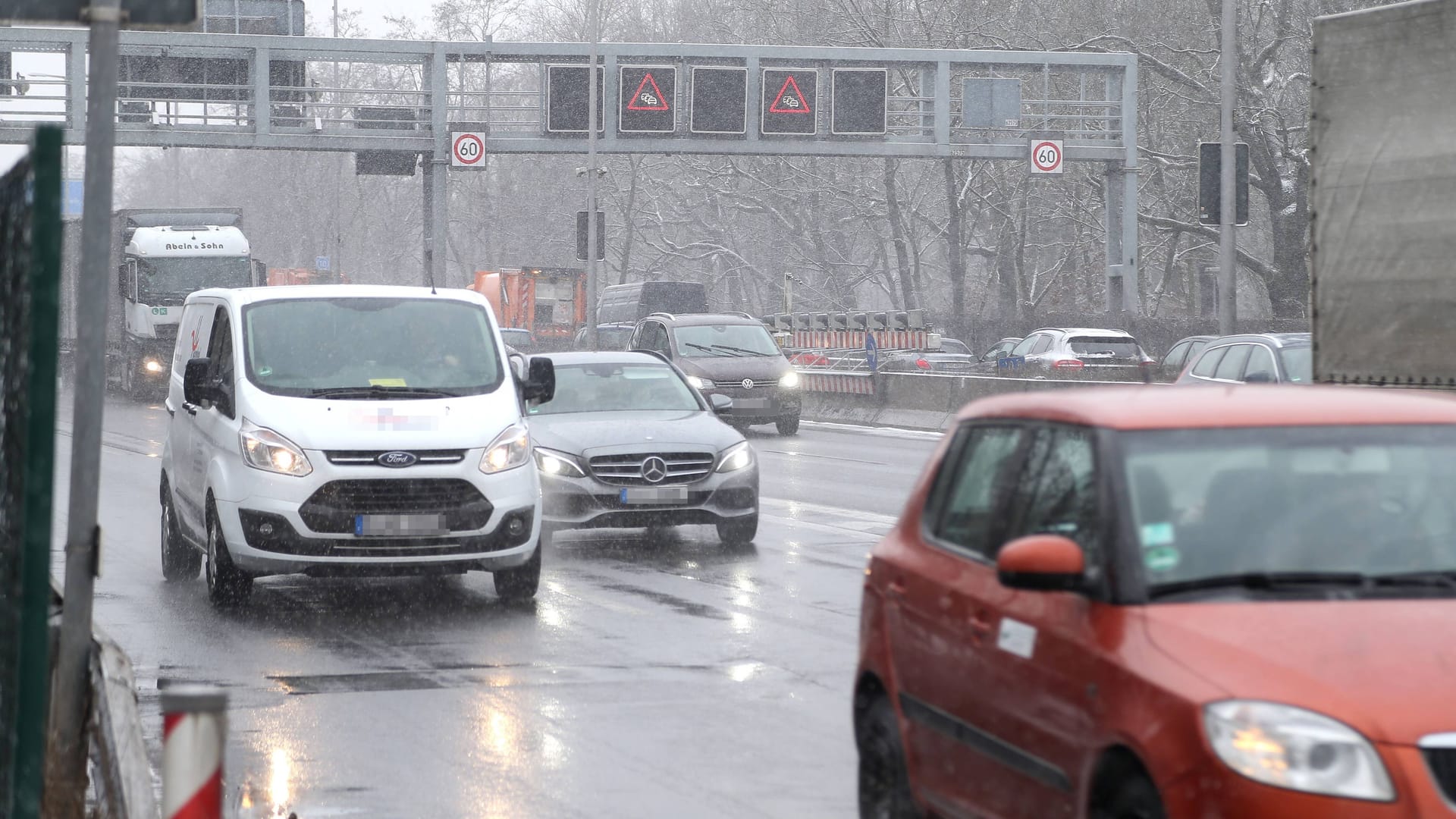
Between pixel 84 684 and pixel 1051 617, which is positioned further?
pixel 84 684

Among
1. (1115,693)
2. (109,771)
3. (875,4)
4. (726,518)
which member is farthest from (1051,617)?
(875,4)

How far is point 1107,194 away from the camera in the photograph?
42.8 m

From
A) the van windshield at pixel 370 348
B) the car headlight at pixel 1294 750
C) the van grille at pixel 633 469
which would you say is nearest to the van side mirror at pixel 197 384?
the van windshield at pixel 370 348

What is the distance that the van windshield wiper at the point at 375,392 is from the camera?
11734mm

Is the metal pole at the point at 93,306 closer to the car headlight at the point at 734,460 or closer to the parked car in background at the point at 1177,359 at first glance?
the car headlight at the point at 734,460

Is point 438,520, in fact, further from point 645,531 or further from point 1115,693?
point 1115,693

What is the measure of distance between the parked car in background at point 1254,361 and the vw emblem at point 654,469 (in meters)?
6.84

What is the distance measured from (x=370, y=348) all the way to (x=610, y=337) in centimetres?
4163

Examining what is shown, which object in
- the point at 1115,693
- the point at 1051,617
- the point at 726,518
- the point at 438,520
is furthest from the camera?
the point at 726,518

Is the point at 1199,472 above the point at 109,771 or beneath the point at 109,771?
above

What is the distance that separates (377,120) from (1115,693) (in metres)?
39.7

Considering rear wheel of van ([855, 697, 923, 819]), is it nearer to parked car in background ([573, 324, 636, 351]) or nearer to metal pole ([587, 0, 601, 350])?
metal pole ([587, 0, 601, 350])

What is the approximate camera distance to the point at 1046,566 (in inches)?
186

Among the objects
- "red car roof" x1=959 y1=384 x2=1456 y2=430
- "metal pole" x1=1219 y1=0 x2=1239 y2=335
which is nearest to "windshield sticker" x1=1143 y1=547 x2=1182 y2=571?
"red car roof" x1=959 y1=384 x2=1456 y2=430
